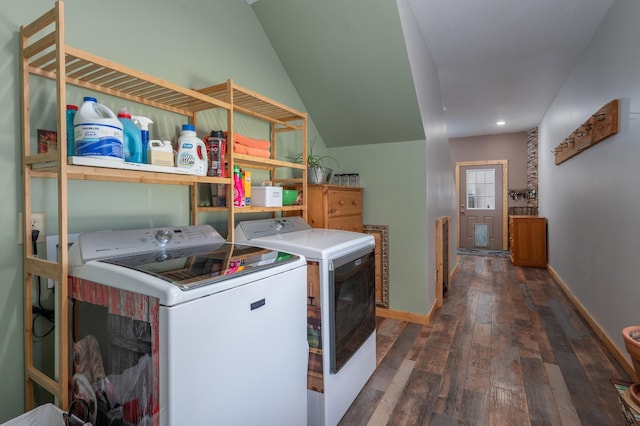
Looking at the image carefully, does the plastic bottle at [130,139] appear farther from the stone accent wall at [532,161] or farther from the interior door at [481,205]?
the interior door at [481,205]

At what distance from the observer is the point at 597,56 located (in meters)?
2.98

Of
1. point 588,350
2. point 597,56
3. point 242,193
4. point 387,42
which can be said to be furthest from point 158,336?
point 597,56

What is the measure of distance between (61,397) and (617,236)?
132 inches

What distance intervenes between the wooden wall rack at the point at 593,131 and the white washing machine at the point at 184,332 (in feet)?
8.64

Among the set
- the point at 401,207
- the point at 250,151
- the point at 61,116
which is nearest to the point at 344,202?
the point at 401,207

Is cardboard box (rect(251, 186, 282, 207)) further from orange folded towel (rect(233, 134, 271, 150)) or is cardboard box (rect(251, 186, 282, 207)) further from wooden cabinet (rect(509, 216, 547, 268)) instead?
wooden cabinet (rect(509, 216, 547, 268))

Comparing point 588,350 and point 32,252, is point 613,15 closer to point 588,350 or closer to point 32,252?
point 588,350

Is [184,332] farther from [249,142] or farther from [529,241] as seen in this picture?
[529,241]

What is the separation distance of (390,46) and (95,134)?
1.98 m

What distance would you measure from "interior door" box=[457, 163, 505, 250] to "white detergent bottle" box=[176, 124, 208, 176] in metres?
7.27

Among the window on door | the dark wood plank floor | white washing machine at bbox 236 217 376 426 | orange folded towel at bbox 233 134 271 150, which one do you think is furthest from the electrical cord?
the window on door

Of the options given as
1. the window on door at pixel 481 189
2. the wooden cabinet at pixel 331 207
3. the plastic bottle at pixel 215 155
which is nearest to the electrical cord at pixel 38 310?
the plastic bottle at pixel 215 155

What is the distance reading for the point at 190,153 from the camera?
1.52m

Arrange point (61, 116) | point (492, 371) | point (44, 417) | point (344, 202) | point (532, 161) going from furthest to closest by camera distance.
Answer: point (532, 161) → point (344, 202) → point (492, 371) → point (44, 417) → point (61, 116)
